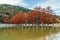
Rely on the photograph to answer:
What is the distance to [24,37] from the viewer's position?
2018mm

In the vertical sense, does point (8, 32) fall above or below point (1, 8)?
below

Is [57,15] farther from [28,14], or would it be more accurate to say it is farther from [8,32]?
[8,32]

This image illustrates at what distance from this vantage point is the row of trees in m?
2.04

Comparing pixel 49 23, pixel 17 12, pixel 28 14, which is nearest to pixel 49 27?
pixel 49 23

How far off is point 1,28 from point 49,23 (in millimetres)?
709

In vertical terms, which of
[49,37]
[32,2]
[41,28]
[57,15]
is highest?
[32,2]

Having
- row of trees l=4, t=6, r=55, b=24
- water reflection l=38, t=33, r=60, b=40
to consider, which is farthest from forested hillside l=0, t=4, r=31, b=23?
water reflection l=38, t=33, r=60, b=40

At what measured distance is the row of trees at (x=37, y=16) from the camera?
80.2 inches

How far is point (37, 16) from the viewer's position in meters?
2.05

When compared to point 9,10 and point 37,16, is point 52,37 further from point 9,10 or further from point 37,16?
point 9,10

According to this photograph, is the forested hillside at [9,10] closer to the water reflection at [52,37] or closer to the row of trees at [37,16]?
the row of trees at [37,16]

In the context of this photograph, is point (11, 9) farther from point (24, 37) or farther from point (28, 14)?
point (24, 37)

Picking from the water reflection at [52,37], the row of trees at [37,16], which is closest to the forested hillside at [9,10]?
→ the row of trees at [37,16]

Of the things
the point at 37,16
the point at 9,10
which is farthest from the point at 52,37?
the point at 9,10
